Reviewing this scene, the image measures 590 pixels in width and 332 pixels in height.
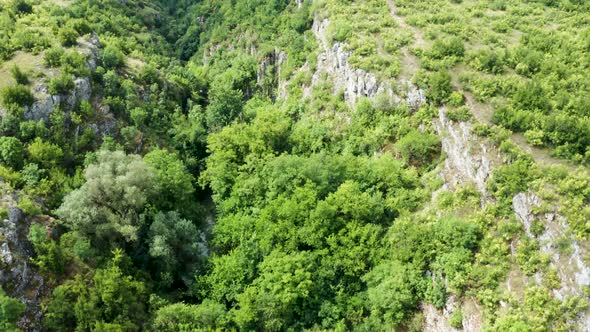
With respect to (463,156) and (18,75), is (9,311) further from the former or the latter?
(463,156)

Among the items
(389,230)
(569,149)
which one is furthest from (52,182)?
(569,149)

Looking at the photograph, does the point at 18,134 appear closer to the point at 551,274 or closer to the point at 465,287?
the point at 465,287

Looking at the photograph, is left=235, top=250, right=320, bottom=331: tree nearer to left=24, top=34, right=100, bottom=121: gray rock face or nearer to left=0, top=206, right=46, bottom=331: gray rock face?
left=0, top=206, right=46, bottom=331: gray rock face

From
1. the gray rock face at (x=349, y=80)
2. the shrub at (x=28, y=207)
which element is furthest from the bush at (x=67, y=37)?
the gray rock face at (x=349, y=80)

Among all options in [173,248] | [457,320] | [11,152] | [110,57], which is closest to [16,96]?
[11,152]

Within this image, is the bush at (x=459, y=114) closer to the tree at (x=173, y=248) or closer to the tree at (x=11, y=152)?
the tree at (x=173, y=248)

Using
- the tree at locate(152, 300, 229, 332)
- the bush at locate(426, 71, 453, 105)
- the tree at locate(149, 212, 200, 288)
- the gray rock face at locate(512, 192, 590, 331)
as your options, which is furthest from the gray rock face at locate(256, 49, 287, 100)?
the gray rock face at locate(512, 192, 590, 331)

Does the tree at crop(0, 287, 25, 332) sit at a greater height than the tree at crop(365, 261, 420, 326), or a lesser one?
greater
